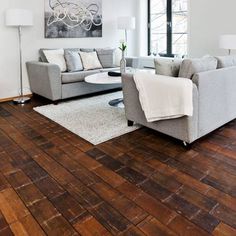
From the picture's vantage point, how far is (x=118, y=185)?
6.51 ft

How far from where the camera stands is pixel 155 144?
271 cm

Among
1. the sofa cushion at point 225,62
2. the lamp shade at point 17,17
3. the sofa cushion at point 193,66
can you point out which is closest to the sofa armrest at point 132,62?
the lamp shade at point 17,17

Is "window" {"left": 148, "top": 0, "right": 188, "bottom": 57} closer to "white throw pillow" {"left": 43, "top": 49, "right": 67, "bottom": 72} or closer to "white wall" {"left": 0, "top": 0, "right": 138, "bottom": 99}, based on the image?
"white wall" {"left": 0, "top": 0, "right": 138, "bottom": 99}

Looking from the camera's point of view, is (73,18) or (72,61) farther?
(73,18)

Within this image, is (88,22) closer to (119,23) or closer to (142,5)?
(119,23)

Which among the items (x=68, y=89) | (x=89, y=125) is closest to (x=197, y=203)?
(x=89, y=125)

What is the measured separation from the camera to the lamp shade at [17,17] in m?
3.97

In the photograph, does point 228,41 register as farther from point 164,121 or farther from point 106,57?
point 106,57

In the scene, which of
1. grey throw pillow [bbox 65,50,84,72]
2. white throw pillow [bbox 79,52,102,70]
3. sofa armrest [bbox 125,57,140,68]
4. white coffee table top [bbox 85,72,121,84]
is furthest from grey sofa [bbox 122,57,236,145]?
sofa armrest [bbox 125,57,140,68]

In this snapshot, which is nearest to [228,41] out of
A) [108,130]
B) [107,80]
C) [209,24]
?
[209,24]

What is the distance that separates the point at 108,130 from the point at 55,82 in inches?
59.2

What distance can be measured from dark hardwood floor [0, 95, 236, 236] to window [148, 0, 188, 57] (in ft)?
11.1

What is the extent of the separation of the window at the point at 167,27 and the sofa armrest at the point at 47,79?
10.0 ft

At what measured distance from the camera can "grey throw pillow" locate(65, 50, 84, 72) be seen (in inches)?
180
